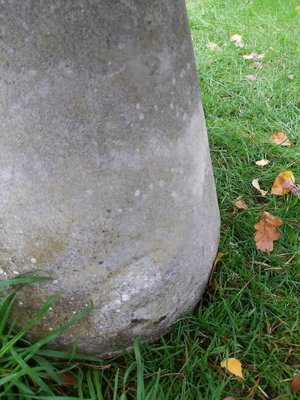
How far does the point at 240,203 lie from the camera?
2.25 m

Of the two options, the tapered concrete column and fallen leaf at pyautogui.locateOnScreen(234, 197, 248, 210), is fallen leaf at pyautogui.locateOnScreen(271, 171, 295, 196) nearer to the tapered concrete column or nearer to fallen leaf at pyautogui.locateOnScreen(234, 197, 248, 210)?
fallen leaf at pyautogui.locateOnScreen(234, 197, 248, 210)

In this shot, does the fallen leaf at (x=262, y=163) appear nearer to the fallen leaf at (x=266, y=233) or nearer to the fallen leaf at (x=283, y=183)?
the fallen leaf at (x=283, y=183)

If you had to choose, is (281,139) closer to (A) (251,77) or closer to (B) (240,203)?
(B) (240,203)

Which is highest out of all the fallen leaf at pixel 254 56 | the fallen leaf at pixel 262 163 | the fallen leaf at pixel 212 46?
the fallen leaf at pixel 212 46

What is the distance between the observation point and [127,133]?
1.28 m

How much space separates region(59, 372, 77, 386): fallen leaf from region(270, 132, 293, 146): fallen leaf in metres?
1.77

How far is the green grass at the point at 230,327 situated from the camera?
1.46 m

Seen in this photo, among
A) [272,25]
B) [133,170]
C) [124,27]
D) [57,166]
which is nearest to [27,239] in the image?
[57,166]

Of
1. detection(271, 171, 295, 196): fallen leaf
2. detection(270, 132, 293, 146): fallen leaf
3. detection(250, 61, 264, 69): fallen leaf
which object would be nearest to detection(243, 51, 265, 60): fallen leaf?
detection(250, 61, 264, 69): fallen leaf

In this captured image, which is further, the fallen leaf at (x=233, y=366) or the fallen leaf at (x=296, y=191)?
the fallen leaf at (x=296, y=191)

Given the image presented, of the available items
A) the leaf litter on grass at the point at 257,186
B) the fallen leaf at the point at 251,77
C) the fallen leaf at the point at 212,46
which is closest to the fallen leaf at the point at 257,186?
the leaf litter on grass at the point at 257,186

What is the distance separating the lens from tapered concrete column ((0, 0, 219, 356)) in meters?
1.16

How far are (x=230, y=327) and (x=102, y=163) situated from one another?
0.83 meters

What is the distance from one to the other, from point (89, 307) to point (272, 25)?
329 centimetres
